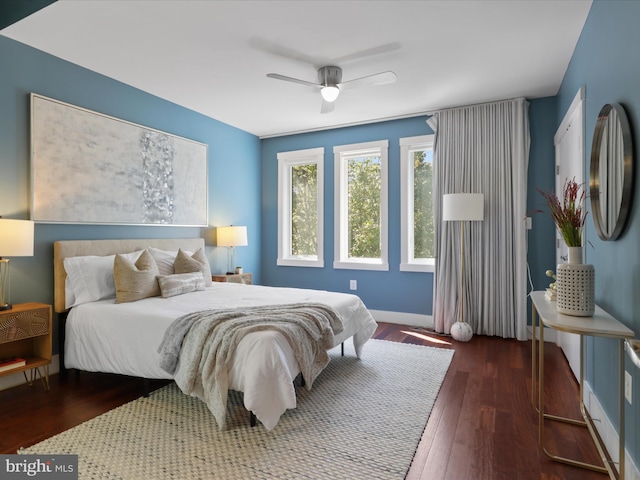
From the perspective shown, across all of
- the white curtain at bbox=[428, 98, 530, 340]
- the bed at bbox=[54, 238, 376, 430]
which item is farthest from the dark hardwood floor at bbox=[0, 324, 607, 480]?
the white curtain at bbox=[428, 98, 530, 340]

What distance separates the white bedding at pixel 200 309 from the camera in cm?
215

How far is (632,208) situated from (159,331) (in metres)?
2.90

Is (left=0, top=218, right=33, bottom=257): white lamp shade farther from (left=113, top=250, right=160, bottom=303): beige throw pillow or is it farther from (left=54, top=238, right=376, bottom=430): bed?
(left=113, top=250, right=160, bottom=303): beige throw pillow

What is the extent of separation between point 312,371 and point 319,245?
312 centimetres

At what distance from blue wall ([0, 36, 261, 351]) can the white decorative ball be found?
10.3 ft

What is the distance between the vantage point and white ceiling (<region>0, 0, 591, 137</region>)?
256 cm

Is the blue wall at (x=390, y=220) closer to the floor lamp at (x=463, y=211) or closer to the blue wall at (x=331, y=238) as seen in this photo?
the blue wall at (x=331, y=238)

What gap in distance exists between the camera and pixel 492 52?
3.16 metres

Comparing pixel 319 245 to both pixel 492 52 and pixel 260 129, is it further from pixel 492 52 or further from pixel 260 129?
pixel 492 52

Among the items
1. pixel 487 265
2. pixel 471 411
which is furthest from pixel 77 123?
pixel 487 265

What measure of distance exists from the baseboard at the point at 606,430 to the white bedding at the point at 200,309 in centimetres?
169

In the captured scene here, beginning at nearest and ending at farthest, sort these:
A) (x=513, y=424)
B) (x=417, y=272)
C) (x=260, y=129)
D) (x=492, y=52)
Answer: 1. (x=513, y=424)
2. (x=492, y=52)
3. (x=417, y=272)
4. (x=260, y=129)

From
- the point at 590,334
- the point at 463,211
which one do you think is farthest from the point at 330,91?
the point at 590,334

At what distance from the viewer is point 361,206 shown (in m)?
5.31
